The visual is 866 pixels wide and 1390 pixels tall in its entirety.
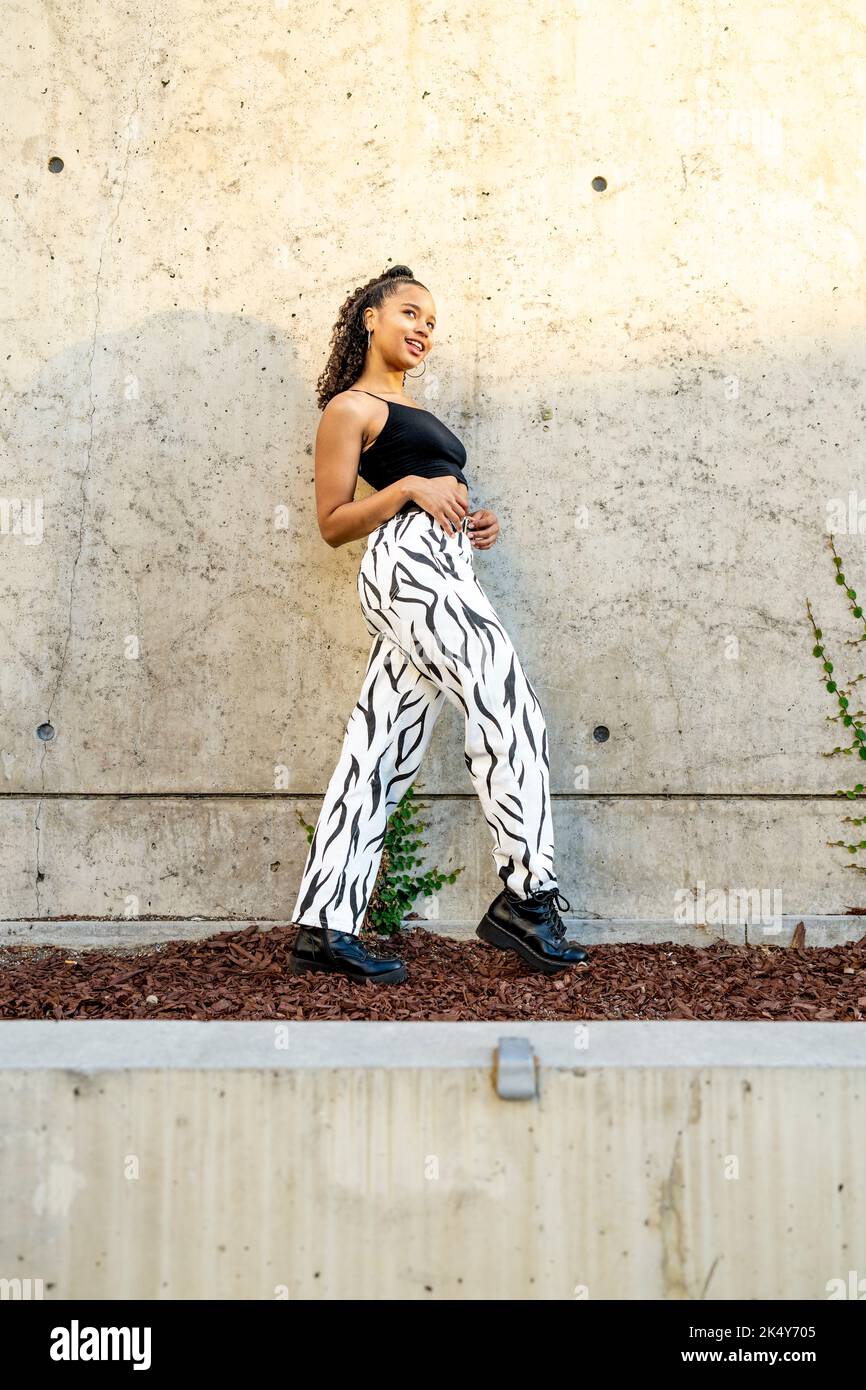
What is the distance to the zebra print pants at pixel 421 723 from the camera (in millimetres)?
2742

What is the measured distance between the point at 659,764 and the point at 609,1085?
1718 mm

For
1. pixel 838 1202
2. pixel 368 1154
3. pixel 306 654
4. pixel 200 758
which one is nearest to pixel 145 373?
pixel 306 654

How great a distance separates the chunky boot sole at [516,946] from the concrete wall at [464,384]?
65 cm

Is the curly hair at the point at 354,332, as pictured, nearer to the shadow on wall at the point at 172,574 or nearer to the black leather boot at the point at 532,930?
the shadow on wall at the point at 172,574

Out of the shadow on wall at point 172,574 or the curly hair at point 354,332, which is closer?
the curly hair at point 354,332

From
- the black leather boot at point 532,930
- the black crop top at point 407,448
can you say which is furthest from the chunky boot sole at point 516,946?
the black crop top at point 407,448

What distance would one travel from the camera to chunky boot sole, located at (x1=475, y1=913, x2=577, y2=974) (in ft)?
9.08

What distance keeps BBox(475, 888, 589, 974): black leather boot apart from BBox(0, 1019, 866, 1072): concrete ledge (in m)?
0.66

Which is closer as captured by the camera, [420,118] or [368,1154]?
[368,1154]

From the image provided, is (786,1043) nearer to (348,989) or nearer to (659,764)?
(348,989)

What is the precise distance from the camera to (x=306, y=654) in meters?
3.50

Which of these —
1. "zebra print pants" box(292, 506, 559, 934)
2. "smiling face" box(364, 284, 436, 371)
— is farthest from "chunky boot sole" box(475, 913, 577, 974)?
"smiling face" box(364, 284, 436, 371)

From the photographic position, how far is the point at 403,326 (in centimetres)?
307
